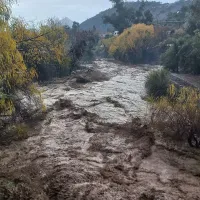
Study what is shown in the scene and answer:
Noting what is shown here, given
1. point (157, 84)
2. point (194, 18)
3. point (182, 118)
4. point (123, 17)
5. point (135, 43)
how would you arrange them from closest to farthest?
1. point (182, 118)
2. point (157, 84)
3. point (194, 18)
4. point (135, 43)
5. point (123, 17)

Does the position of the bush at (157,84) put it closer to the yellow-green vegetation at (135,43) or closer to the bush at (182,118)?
the bush at (182,118)

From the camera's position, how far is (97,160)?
490 inches

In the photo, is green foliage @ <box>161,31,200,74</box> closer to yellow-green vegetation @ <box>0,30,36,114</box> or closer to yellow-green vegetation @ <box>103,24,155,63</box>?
yellow-green vegetation @ <box>103,24,155,63</box>

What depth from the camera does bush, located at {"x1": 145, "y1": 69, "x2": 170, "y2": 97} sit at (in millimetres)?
23561

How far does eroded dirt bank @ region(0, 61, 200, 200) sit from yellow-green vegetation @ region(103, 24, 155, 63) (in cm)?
3183

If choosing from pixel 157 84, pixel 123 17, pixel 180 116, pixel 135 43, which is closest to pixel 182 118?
pixel 180 116

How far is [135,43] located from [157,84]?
2781cm

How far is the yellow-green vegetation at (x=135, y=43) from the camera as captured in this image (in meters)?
50.2

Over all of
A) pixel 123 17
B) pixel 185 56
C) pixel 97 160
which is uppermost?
pixel 123 17

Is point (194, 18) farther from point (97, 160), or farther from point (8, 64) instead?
point (8, 64)

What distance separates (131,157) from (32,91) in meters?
4.89

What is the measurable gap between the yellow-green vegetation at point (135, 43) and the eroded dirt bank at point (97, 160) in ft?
104

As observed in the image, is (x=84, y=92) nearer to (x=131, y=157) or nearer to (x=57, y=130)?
(x=57, y=130)

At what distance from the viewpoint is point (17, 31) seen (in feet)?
51.3
